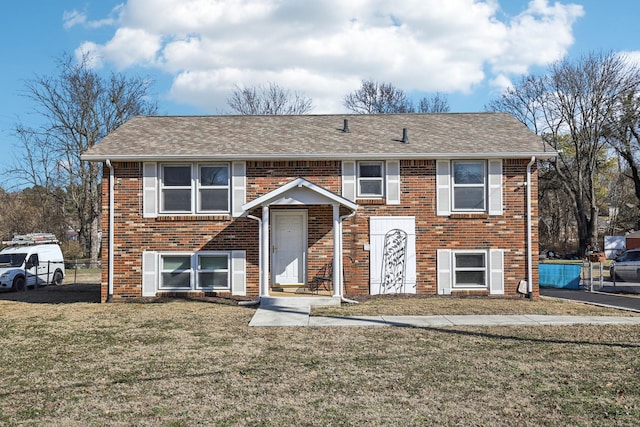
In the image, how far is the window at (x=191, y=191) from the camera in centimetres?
1555

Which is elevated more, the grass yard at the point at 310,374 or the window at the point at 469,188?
the window at the point at 469,188

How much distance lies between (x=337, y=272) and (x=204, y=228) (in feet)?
13.2

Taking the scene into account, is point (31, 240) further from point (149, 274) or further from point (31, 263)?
point (149, 274)

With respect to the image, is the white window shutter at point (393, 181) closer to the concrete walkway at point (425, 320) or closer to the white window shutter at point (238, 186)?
the white window shutter at point (238, 186)

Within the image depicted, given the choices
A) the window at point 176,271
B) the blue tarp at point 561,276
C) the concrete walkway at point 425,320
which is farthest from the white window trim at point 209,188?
the blue tarp at point 561,276

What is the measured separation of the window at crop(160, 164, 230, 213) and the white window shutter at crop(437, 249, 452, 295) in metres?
6.24

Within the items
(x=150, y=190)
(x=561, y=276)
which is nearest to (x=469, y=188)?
(x=561, y=276)

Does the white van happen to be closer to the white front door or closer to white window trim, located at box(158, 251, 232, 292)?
white window trim, located at box(158, 251, 232, 292)

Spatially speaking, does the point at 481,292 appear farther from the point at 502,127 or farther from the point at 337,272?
the point at 502,127

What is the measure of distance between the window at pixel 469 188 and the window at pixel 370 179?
2.10 meters

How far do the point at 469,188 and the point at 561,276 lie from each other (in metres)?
7.66

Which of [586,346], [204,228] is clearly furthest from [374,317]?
[204,228]

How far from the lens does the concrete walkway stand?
11.5m

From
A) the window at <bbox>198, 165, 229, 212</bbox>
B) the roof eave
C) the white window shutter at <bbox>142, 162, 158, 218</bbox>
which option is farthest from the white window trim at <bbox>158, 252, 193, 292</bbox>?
the roof eave
